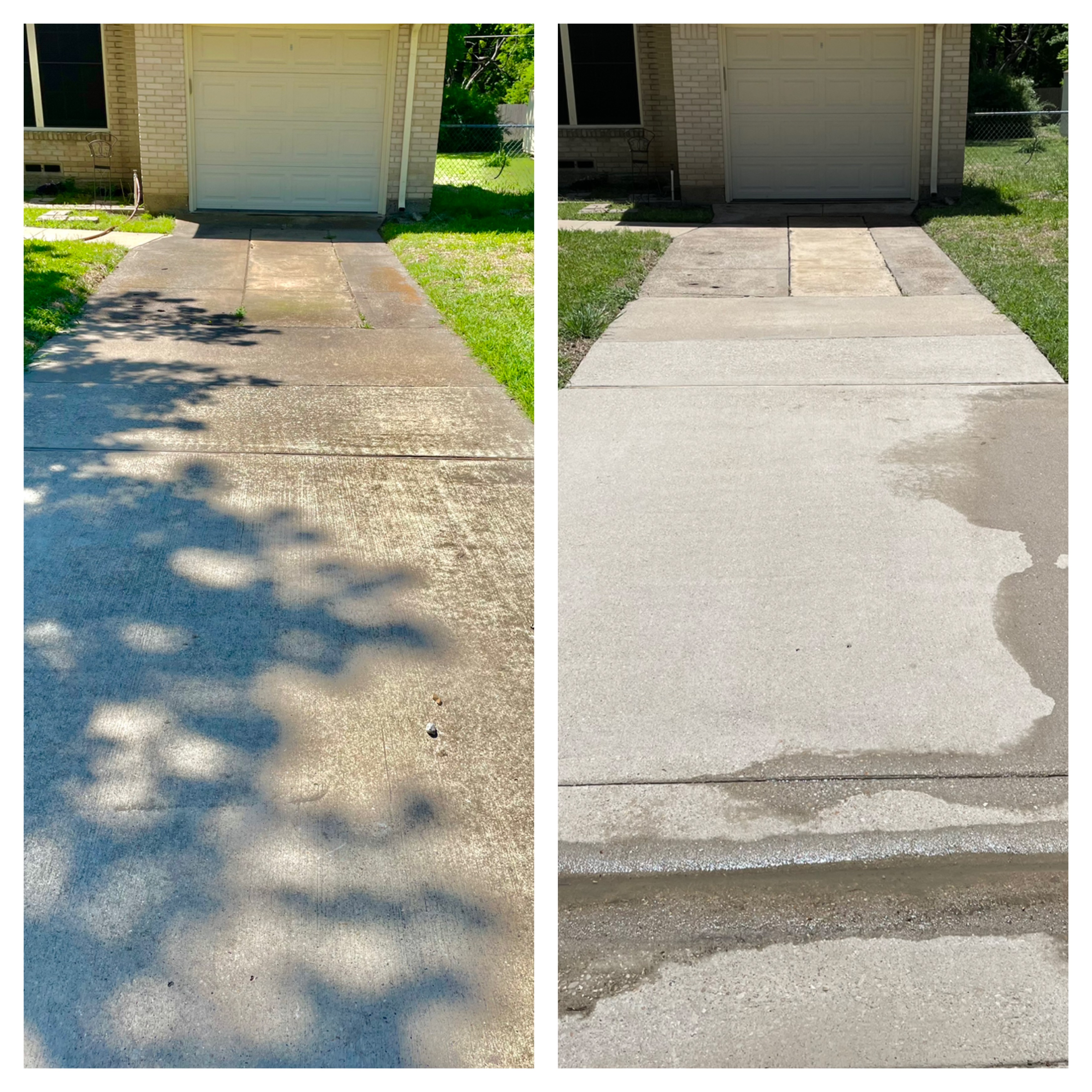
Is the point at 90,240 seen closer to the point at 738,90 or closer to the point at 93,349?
the point at 93,349

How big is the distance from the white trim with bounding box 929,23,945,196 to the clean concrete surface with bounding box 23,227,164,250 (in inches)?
360

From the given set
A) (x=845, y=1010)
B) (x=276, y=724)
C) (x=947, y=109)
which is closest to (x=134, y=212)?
(x=947, y=109)

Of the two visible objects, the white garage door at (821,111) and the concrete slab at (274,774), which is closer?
the concrete slab at (274,774)

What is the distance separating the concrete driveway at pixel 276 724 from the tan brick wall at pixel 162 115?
838 cm

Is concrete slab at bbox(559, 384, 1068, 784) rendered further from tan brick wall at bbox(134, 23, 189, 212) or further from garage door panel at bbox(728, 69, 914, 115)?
tan brick wall at bbox(134, 23, 189, 212)

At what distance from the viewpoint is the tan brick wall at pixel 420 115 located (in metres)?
14.6

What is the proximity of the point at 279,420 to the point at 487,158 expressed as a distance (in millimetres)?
18381

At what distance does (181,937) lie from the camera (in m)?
2.78

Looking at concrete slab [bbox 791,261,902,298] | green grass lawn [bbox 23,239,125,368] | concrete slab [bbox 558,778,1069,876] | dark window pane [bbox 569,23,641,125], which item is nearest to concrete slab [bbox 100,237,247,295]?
green grass lawn [bbox 23,239,125,368]

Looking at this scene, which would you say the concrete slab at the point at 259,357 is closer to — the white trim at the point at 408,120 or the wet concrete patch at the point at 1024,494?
the wet concrete patch at the point at 1024,494

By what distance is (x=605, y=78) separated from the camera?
1681cm

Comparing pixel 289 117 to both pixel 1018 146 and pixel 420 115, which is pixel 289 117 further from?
A: pixel 1018 146

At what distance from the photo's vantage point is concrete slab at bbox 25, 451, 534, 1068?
102 inches

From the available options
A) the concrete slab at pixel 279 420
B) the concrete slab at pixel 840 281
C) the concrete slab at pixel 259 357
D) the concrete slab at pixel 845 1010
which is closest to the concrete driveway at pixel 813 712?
the concrete slab at pixel 845 1010
